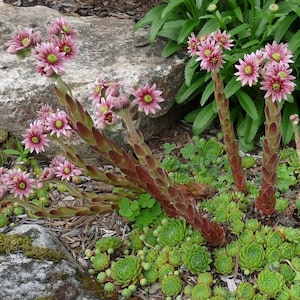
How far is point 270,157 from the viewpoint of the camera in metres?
3.35

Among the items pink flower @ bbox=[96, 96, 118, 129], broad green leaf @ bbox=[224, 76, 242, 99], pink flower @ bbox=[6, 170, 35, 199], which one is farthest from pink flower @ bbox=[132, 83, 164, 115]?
broad green leaf @ bbox=[224, 76, 242, 99]

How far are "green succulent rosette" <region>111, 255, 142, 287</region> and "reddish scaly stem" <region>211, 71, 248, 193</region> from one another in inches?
35.8

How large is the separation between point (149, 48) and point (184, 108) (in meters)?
0.63

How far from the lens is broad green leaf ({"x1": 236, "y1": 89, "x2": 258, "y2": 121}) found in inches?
171

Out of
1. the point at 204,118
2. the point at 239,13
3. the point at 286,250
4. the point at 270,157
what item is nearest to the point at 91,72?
the point at 204,118

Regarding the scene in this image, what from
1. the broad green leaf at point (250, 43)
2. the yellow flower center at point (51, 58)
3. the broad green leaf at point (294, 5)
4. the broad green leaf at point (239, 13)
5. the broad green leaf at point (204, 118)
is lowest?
the broad green leaf at point (204, 118)

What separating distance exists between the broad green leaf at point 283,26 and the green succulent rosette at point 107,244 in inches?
74.7

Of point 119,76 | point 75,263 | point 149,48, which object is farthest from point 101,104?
point 149,48

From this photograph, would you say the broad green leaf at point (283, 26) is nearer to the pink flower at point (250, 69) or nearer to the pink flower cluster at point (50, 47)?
the pink flower at point (250, 69)

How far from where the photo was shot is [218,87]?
3.39 metres

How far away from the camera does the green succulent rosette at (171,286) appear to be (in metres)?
3.52

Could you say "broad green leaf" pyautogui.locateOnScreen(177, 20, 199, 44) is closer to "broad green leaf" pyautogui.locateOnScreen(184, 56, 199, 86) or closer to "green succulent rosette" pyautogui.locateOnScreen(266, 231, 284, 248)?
"broad green leaf" pyautogui.locateOnScreen(184, 56, 199, 86)

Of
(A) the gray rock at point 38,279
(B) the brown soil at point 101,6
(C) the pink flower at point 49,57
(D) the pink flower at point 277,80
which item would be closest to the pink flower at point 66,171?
(A) the gray rock at point 38,279

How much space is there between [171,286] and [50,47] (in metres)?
1.66
